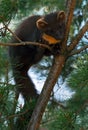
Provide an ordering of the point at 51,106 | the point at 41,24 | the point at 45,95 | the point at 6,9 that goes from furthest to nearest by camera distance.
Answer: the point at 41,24 → the point at 51,106 → the point at 45,95 → the point at 6,9

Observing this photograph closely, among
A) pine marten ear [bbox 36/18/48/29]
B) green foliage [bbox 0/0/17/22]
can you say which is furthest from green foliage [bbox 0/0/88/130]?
pine marten ear [bbox 36/18/48/29]

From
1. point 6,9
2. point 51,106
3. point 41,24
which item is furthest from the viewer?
point 41,24

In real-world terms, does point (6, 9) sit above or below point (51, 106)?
above

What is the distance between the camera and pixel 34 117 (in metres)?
1.27

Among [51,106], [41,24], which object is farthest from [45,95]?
[41,24]

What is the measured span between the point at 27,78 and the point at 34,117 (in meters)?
0.54

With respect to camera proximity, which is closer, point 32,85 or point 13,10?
point 13,10

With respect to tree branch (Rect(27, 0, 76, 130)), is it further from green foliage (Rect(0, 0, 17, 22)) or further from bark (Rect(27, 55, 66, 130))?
green foliage (Rect(0, 0, 17, 22))

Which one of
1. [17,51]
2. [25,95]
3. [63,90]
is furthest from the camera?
[17,51]

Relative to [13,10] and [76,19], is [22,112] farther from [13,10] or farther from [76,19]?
[76,19]

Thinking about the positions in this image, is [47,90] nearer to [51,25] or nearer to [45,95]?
[45,95]

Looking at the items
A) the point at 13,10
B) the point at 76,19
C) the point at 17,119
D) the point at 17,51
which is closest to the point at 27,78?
the point at 17,51

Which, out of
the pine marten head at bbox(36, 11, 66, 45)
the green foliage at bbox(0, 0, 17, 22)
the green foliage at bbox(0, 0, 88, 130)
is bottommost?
the green foliage at bbox(0, 0, 88, 130)

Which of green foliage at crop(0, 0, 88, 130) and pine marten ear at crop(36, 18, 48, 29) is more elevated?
pine marten ear at crop(36, 18, 48, 29)
